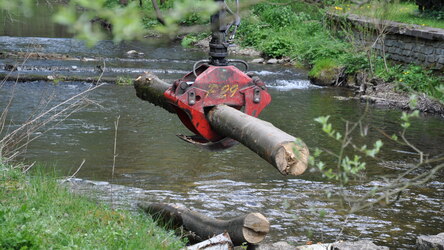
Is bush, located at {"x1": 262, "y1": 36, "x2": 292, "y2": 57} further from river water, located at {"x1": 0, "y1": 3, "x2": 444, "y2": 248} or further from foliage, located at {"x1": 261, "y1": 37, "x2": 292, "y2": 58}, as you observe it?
river water, located at {"x1": 0, "y1": 3, "x2": 444, "y2": 248}

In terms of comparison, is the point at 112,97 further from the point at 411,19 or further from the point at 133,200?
the point at 411,19

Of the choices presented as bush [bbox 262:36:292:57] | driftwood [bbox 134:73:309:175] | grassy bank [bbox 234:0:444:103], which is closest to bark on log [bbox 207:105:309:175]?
driftwood [bbox 134:73:309:175]

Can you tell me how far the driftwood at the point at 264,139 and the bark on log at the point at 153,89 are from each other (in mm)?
1262

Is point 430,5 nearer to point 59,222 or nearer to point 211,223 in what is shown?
point 211,223

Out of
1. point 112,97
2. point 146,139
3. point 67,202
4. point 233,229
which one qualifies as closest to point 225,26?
point 233,229

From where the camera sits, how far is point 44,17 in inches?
1266

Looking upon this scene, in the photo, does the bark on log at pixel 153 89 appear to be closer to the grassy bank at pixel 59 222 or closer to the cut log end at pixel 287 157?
the grassy bank at pixel 59 222

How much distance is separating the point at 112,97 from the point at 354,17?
8674 millimetres

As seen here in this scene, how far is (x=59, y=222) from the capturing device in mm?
4961

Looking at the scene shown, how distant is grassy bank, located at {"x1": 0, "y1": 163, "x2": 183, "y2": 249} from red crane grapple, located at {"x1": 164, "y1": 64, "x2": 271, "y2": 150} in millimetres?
933

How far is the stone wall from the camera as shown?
15.5 metres

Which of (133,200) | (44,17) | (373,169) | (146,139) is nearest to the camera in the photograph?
(133,200)

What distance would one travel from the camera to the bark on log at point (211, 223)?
528 cm

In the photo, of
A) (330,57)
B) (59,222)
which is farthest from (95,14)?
(330,57)
